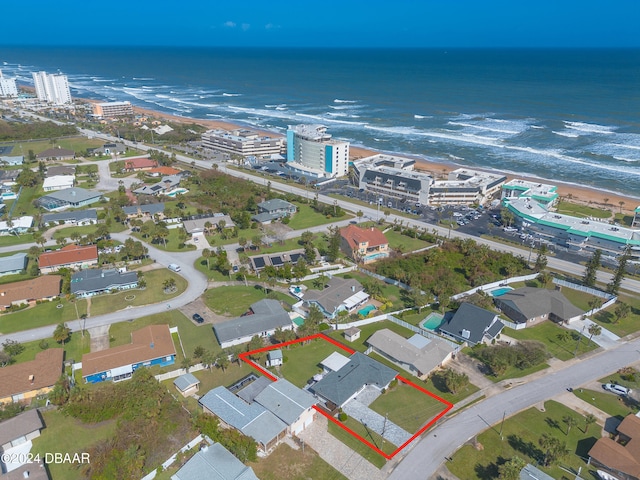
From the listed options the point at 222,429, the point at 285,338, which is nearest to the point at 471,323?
the point at 285,338

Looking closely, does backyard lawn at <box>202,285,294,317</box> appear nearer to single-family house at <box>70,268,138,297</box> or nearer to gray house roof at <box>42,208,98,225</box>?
single-family house at <box>70,268,138,297</box>

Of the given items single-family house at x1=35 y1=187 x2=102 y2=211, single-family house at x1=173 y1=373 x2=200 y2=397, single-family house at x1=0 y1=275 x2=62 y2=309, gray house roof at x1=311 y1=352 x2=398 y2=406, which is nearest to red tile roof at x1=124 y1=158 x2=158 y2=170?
single-family house at x1=35 y1=187 x2=102 y2=211

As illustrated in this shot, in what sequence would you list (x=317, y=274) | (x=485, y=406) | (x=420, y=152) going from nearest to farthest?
(x=485, y=406), (x=317, y=274), (x=420, y=152)

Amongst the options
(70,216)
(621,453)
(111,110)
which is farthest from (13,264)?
(111,110)

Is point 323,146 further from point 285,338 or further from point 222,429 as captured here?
point 222,429

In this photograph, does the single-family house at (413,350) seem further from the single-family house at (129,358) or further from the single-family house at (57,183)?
the single-family house at (57,183)

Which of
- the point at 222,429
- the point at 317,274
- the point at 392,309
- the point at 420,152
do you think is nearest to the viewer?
the point at 222,429

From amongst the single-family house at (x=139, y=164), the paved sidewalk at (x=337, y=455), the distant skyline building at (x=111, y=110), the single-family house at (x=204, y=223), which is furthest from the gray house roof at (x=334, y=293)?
the distant skyline building at (x=111, y=110)
